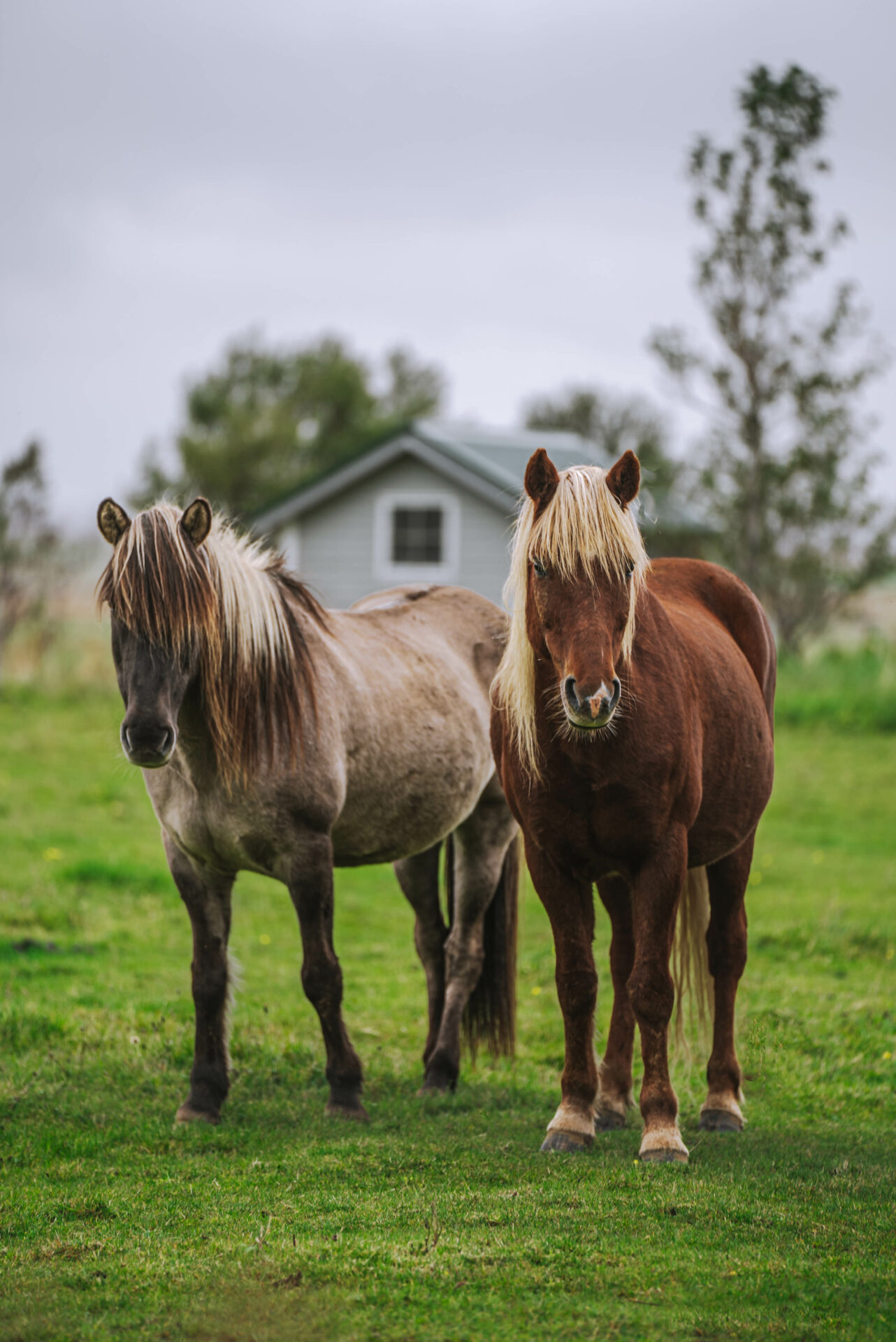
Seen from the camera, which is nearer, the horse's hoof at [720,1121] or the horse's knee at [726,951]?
the horse's hoof at [720,1121]

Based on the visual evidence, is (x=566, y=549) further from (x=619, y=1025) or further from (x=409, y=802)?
(x=619, y=1025)

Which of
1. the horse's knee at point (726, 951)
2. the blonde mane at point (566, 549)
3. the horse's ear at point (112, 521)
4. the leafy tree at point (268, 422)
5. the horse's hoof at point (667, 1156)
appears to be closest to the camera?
the blonde mane at point (566, 549)

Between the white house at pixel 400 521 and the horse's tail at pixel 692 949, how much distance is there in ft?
53.7

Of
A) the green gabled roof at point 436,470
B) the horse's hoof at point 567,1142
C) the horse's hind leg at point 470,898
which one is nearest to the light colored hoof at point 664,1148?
the horse's hoof at point 567,1142

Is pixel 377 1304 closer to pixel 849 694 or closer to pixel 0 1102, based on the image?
pixel 0 1102

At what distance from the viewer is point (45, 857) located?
10.5 m

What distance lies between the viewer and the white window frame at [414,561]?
877 inches

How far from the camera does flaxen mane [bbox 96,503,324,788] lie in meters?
4.70

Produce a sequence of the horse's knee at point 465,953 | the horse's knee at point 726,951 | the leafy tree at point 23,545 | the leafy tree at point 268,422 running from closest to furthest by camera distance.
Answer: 1. the horse's knee at point 726,951
2. the horse's knee at point 465,953
3. the leafy tree at point 23,545
4. the leafy tree at point 268,422

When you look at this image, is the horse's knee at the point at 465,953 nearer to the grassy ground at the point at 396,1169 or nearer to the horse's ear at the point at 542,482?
the grassy ground at the point at 396,1169

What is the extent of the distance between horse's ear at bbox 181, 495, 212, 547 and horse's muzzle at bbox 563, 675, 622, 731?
173cm

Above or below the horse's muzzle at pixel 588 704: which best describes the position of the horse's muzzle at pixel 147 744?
below

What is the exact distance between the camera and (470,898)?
6.29 m

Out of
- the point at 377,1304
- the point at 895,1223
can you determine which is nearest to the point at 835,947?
the point at 895,1223
